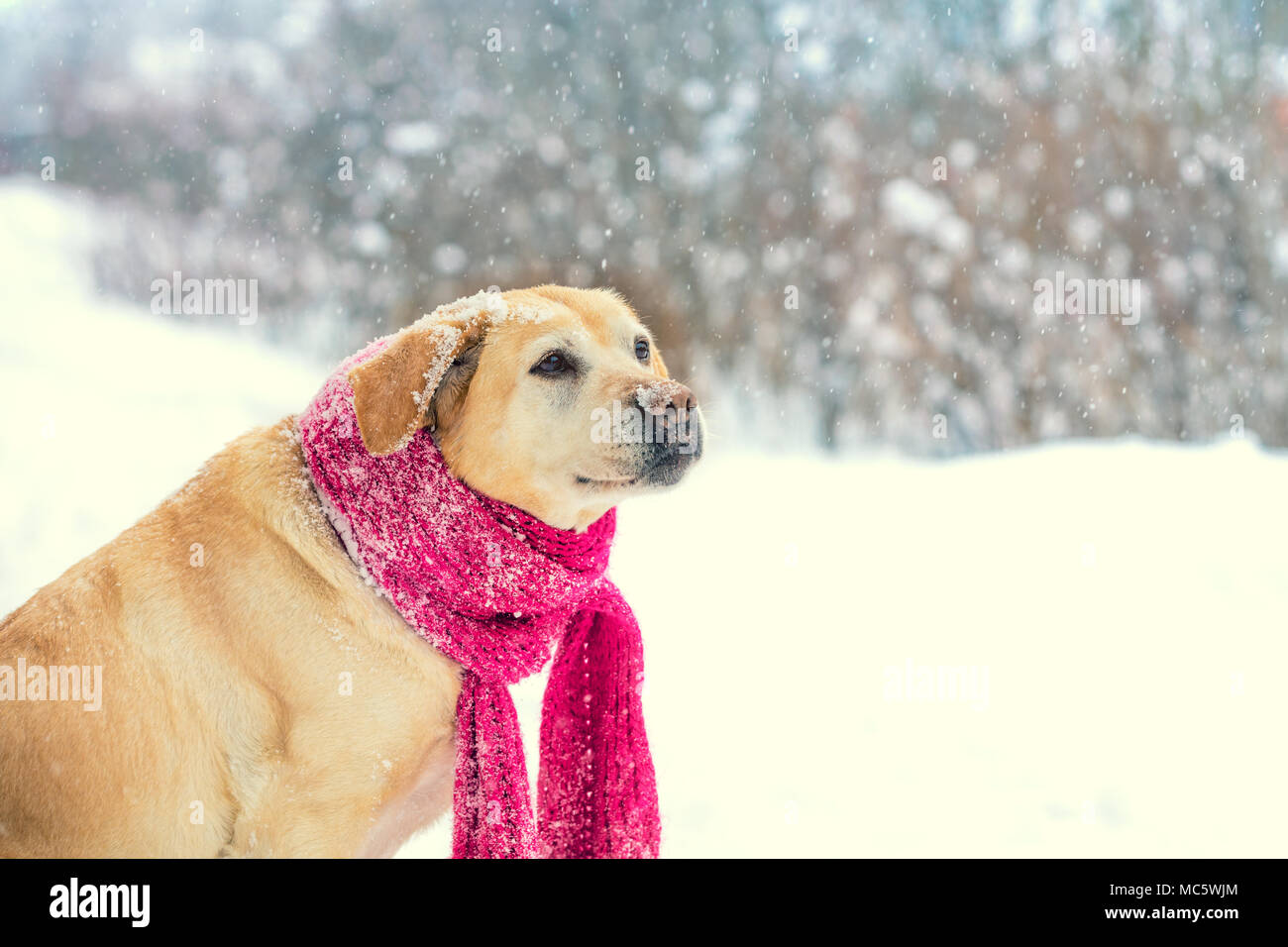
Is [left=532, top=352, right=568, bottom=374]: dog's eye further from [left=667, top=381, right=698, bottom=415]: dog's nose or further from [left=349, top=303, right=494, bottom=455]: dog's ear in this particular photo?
[left=667, top=381, right=698, bottom=415]: dog's nose

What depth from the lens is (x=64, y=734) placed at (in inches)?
72.4

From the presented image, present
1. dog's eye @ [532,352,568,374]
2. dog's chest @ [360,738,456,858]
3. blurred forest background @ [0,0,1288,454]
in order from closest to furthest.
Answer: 1. dog's chest @ [360,738,456,858]
2. dog's eye @ [532,352,568,374]
3. blurred forest background @ [0,0,1288,454]

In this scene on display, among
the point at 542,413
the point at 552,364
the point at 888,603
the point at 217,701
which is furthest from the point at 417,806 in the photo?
the point at 888,603

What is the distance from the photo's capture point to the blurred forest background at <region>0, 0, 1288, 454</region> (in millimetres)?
6785

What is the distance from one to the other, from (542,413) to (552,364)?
13 centimetres

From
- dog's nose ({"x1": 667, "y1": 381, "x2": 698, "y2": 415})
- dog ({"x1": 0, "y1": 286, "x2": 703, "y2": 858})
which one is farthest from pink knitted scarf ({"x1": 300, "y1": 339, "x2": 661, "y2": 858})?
dog's nose ({"x1": 667, "y1": 381, "x2": 698, "y2": 415})

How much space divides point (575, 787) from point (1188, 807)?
2.20 metres

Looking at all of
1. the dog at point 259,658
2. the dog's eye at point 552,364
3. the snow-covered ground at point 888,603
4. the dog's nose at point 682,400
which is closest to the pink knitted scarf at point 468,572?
the dog at point 259,658

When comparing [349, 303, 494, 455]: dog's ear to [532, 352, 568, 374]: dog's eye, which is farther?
[532, 352, 568, 374]: dog's eye

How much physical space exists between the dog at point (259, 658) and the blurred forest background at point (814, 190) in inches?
196

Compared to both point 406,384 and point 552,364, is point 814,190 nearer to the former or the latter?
point 552,364

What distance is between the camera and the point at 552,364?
2094mm

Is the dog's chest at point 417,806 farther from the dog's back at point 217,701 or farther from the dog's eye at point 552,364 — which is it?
the dog's eye at point 552,364
